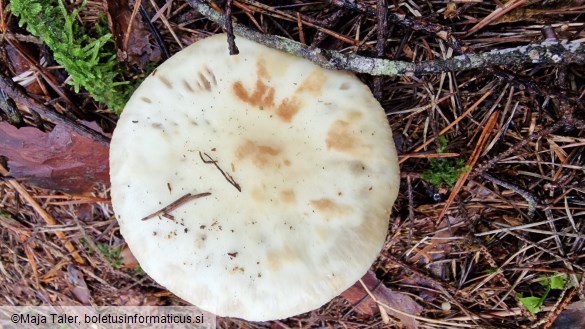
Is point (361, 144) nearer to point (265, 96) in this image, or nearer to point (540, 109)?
point (265, 96)

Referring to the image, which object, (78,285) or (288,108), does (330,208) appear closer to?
(288,108)

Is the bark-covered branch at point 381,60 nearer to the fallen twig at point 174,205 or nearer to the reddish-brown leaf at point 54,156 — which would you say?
the fallen twig at point 174,205

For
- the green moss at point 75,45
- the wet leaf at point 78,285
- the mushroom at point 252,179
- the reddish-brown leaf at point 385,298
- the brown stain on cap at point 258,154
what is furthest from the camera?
the wet leaf at point 78,285

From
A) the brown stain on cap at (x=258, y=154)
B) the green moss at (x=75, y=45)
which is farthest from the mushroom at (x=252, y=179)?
the green moss at (x=75, y=45)

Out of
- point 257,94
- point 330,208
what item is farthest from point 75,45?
point 330,208

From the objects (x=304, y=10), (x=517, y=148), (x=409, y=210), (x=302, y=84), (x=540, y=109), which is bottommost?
(x=409, y=210)

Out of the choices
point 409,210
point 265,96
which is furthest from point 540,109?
point 265,96

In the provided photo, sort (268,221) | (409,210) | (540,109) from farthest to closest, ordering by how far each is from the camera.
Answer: (409,210) → (540,109) → (268,221)
